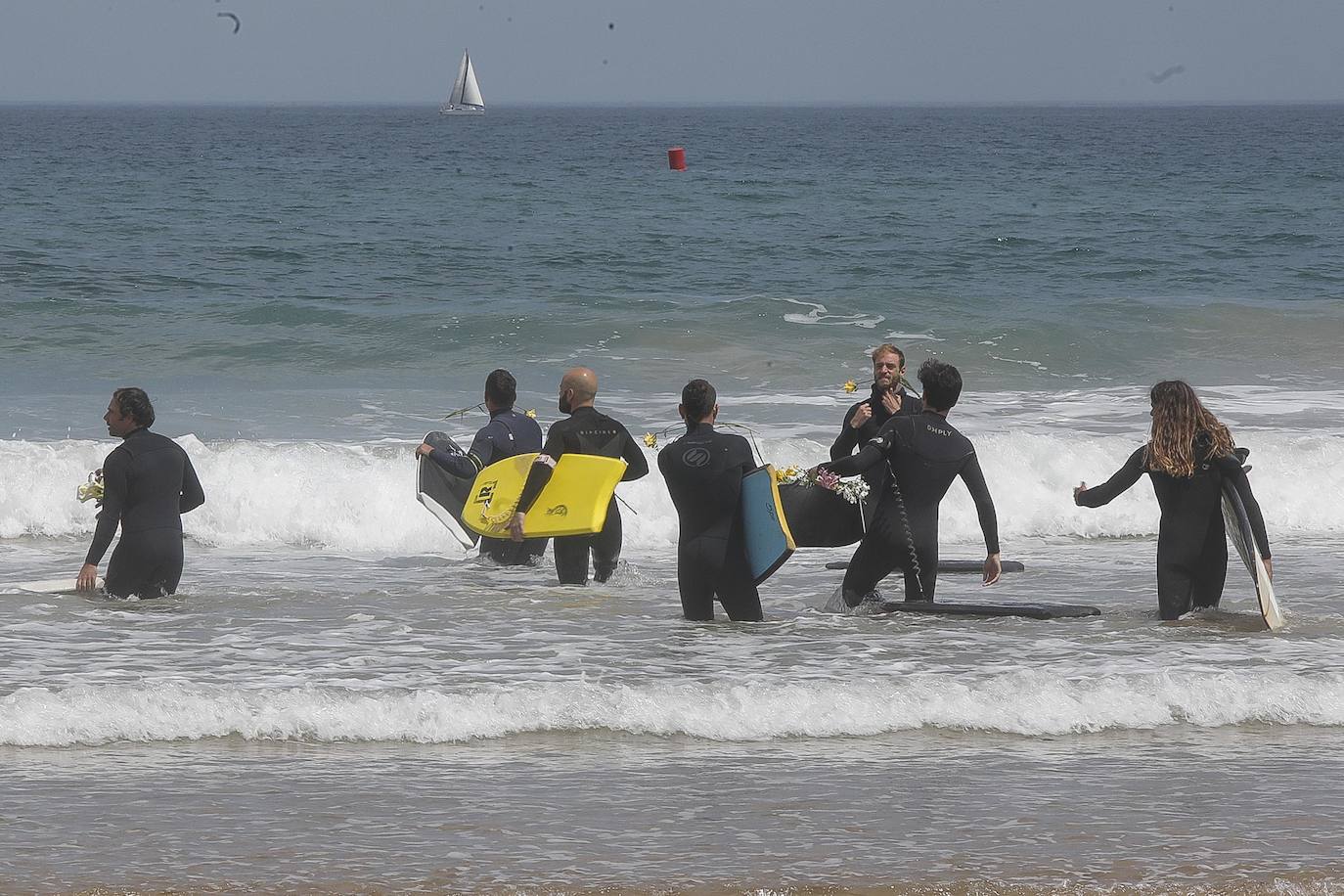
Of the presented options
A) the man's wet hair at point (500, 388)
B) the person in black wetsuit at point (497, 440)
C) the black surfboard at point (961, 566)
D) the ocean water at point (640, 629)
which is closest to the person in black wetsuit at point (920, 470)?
the ocean water at point (640, 629)

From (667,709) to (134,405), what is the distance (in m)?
4.03

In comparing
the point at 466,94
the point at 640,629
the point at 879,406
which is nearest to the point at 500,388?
the point at 640,629

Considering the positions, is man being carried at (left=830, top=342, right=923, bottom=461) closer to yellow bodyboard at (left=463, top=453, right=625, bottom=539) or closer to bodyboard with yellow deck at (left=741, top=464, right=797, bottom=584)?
bodyboard with yellow deck at (left=741, top=464, right=797, bottom=584)

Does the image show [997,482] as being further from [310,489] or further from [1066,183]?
[1066,183]

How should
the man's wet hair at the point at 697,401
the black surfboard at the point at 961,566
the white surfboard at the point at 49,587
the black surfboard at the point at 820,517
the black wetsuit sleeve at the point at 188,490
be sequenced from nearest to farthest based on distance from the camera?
1. the man's wet hair at the point at 697,401
2. the black surfboard at the point at 820,517
3. the black wetsuit sleeve at the point at 188,490
4. the white surfboard at the point at 49,587
5. the black surfboard at the point at 961,566

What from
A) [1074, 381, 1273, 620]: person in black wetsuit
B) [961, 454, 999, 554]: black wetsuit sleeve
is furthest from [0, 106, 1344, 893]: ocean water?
[961, 454, 999, 554]: black wetsuit sleeve

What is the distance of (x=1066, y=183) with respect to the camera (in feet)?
195

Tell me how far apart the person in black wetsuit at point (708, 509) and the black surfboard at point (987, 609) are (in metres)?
0.85

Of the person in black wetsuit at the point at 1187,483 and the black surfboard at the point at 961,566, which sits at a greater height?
the person in black wetsuit at the point at 1187,483

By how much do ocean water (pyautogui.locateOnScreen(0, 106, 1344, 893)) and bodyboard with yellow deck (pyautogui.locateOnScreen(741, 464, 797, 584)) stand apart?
0.49 m

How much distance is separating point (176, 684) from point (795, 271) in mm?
25319

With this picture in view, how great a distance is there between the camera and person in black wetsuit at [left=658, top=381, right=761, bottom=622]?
346 inches

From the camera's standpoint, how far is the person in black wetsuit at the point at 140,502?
9.27m

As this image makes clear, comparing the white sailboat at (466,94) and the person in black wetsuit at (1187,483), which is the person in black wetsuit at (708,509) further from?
the white sailboat at (466,94)
